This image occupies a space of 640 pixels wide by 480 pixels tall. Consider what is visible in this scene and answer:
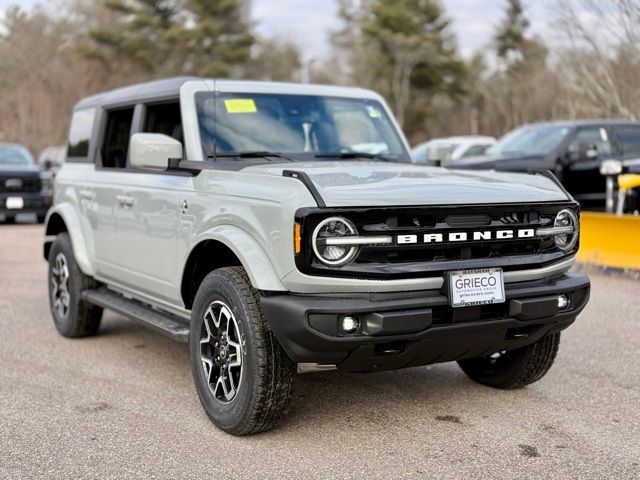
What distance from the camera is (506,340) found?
13.5ft

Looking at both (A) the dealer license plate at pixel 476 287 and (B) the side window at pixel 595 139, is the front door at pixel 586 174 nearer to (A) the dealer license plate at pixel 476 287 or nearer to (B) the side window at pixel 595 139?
(B) the side window at pixel 595 139

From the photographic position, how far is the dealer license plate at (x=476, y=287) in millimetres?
3789

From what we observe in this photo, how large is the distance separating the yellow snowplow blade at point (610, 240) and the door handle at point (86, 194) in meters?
6.08

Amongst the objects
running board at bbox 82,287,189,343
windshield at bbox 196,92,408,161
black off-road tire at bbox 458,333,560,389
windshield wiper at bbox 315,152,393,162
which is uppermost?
windshield at bbox 196,92,408,161

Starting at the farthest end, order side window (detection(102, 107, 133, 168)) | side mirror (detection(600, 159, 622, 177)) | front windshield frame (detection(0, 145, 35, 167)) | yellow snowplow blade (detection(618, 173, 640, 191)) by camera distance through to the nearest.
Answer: front windshield frame (detection(0, 145, 35, 167)), side mirror (detection(600, 159, 622, 177)), yellow snowplow blade (detection(618, 173, 640, 191)), side window (detection(102, 107, 133, 168))

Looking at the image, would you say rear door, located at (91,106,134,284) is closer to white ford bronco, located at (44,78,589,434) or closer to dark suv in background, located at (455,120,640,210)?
white ford bronco, located at (44,78,589,434)

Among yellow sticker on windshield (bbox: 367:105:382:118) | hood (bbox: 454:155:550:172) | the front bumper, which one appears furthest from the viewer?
the front bumper

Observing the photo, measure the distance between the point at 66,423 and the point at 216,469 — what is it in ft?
3.63

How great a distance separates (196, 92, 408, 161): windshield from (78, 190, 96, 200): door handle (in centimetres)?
141

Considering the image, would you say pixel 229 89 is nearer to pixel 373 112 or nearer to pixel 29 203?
pixel 373 112

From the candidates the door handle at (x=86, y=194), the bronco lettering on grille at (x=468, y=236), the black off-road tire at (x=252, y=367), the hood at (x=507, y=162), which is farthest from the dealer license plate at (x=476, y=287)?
the hood at (x=507, y=162)

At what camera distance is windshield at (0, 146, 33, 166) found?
58.9ft

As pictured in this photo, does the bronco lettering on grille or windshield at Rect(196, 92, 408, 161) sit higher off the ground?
windshield at Rect(196, 92, 408, 161)

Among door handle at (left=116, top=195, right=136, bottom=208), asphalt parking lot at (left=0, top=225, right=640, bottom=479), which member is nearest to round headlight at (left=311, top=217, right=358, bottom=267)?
asphalt parking lot at (left=0, top=225, right=640, bottom=479)
